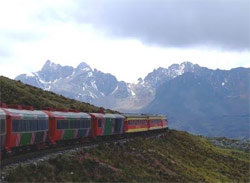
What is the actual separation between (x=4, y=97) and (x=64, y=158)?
3150 cm

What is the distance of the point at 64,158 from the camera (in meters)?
34.3

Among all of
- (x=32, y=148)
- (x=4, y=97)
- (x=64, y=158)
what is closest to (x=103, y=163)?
(x=64, y=158)

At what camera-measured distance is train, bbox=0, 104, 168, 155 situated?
103 ft

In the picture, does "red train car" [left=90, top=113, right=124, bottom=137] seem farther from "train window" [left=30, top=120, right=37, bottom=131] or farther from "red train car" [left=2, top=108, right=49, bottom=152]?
"train window" [left=30, top=120, right=37, bottom=131]

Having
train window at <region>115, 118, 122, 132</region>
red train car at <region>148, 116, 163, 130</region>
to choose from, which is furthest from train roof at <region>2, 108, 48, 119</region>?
red train car at <region>148, 116, 163, 130</region>

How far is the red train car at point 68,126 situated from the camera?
41.1 meters

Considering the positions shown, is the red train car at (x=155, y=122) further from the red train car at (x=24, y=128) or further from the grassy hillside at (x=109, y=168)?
the red train car at (x=24, y=128)

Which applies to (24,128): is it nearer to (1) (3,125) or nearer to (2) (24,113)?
(2) (24,113)

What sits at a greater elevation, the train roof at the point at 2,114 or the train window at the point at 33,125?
the train roof at the point at 2,114

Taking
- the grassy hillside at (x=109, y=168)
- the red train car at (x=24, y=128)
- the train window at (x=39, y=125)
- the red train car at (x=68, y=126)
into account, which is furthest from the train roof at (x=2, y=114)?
the red train car at (x=68, y=126)

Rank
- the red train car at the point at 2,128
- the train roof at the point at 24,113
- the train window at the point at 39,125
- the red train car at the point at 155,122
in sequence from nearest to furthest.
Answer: the red train car at the point at 2,128 → the train roof at the point at 24,113 → the train window at the point at 39,125 → the red train car at the point at 155,122

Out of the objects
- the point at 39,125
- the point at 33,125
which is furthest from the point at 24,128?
the point at 39,125

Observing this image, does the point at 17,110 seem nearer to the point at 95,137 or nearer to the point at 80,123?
Result: the point at 80,123

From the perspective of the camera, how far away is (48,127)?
4028 centimetres
